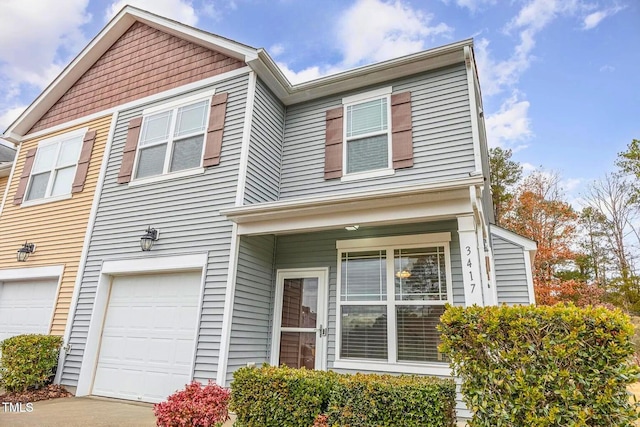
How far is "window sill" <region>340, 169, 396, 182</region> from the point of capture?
5.97 m

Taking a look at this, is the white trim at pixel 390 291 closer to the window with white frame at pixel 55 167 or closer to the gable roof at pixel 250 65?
the gable roof at pixel 250 65

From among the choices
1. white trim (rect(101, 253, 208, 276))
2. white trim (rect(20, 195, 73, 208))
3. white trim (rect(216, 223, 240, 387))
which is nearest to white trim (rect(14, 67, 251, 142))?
white trim (rect(20, 195, 73, 208))

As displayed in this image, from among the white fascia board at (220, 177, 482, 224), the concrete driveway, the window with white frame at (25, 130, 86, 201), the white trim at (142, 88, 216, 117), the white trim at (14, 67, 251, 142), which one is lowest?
the concrete driveway

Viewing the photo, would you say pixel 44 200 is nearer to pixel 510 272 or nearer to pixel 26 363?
pixel 26 363

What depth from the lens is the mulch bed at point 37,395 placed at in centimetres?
541

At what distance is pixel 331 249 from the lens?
19.4 feet

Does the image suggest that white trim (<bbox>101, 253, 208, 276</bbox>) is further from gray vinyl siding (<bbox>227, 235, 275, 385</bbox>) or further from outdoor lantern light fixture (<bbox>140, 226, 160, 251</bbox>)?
gray vinyl siding (<bbox>227, 235, 275, 385</bbox>)

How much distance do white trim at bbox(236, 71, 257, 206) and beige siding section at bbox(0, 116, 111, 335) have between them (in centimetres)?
360

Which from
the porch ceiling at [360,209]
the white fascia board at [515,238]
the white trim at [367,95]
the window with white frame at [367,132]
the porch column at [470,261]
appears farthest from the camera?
the white trim at [367,95]

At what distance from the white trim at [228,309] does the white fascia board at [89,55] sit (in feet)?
14.1

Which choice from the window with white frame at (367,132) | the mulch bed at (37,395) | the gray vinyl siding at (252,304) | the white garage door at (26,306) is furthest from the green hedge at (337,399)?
the white garage door at (26,306)

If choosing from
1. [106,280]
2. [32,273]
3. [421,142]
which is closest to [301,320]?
[421,142]

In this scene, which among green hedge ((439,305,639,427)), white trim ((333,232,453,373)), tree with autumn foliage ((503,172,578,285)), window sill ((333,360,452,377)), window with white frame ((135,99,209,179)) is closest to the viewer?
green hedge ((439,305,639,427))

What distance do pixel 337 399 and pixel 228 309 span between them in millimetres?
2203
